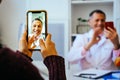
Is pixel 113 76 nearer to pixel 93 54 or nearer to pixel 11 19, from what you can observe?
pixel 93 54

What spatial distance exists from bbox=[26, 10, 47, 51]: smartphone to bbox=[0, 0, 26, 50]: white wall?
0.65 feet

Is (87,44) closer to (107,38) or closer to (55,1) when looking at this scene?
(107,38)

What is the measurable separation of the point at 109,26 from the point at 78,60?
0.20 meters

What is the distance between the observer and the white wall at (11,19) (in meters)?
1.03

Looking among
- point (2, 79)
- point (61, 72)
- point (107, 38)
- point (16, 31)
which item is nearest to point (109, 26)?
point (107, 38)

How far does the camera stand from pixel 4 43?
1043mm

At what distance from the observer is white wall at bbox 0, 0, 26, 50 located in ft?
3.36

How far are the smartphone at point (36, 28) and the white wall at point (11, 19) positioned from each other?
0.20 meters

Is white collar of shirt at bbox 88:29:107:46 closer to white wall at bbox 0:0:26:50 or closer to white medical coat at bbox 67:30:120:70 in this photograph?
white medical coat at bbox 67:30:120:70

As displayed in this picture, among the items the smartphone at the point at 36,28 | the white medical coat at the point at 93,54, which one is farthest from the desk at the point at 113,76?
the smartphone at the point at 36,28

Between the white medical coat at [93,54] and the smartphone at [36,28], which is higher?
the smartphone at [36,28]

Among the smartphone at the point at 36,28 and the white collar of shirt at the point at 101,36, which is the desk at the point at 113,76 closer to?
the white collar of shirt at the point at 101,36

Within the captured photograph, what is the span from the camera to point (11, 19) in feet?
3.38

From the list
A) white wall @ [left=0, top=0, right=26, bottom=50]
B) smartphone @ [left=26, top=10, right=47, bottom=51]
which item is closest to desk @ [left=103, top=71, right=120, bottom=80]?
smartphone @ [left=26, top=10, right=47, bottom=51]
